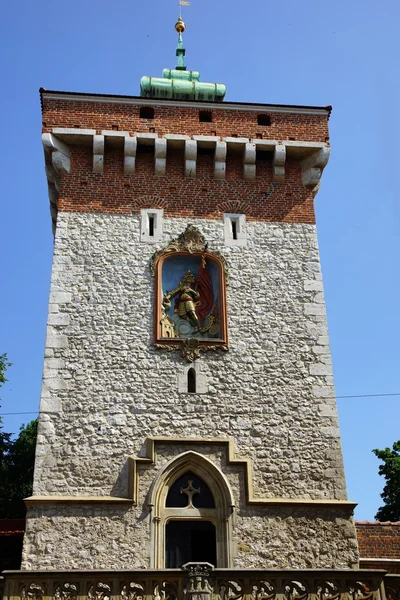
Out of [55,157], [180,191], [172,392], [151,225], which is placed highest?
[55,157]

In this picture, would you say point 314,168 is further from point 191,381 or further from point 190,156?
point 191,381

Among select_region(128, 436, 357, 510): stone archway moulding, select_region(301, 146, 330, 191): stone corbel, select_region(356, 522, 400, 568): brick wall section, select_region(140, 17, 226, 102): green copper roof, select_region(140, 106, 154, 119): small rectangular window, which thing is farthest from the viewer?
select_region(140, 17, 226, 102): green copper roof

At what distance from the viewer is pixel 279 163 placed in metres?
15.9

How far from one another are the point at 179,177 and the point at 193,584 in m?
9.08

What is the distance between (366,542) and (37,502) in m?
5.79

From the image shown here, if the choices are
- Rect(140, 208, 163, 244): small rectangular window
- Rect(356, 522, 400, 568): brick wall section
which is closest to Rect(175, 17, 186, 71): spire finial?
Rect(140, 208, 163, 244): small rectangular window

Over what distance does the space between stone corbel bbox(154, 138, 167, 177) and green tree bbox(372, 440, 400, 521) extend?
14.5 metres

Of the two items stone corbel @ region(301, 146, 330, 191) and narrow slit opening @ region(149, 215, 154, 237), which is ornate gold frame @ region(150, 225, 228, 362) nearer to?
narrow slit opening @ region(149, 215, 154, 237)

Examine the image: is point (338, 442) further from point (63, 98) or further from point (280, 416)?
point (63, 98)

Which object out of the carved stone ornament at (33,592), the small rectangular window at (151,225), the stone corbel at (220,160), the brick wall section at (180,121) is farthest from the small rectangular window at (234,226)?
the carved stone ornament at (33,592)

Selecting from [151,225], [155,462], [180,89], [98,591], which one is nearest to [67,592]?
[98,591]

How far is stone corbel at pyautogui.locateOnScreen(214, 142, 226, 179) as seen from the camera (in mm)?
15688

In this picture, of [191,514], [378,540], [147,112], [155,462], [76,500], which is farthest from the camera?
[147,112]

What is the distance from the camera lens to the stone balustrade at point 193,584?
9.38 m
